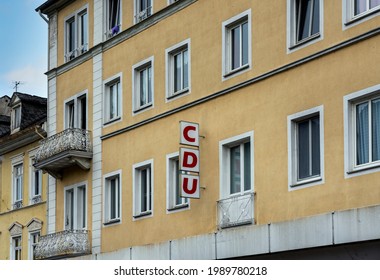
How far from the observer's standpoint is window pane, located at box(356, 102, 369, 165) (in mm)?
20938

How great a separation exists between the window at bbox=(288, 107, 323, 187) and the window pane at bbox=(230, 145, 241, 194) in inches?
100

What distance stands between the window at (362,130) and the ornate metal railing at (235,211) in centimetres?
363

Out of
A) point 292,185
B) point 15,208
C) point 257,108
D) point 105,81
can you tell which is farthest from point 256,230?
point 15,208

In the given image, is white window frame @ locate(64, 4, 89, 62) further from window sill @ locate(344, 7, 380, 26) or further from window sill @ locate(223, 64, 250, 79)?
window sill @ locate(344, 7, 380, 26)

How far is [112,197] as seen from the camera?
30969 millimetres

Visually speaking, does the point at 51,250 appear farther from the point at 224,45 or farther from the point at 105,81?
the point at 224,45

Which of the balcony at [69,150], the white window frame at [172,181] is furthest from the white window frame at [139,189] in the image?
the balcony at [69,150]

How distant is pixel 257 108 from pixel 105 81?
8.76 metres

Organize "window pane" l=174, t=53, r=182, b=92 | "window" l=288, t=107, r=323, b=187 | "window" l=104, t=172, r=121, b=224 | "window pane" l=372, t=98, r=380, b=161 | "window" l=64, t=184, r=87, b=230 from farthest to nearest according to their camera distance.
Result: "window" l=64, t=184, r=87, b=230
"window" l=104, t=172, r=121, b=224
"window pane" l=174, t=53, r=182, b=92
"window" l=288, t=107, r=323, b=187
"window pane" l=372, t=98, r=380, b=161

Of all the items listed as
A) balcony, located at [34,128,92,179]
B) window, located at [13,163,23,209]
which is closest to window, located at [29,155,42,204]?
window, located at [13,163,23,209]

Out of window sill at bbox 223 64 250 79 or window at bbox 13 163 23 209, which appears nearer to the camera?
window sill at bbox 223 64 250 79

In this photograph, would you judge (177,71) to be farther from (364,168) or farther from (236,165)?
(364,168)

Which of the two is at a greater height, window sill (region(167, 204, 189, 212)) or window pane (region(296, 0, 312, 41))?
window pane (region(296, 0, 312, 41))

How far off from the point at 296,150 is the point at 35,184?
19.6 metres
